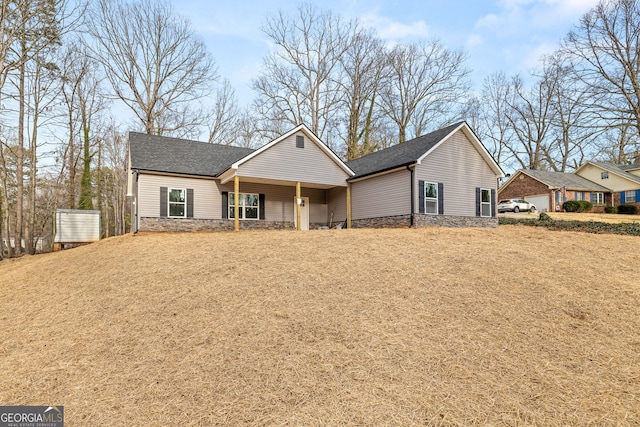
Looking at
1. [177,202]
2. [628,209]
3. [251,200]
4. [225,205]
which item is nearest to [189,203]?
[177,202]

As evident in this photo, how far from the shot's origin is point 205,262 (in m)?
8.79

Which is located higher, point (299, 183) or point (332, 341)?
point (299, 183)

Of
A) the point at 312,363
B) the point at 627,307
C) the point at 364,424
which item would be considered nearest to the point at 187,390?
the point at 312,363

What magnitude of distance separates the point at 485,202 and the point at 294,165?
10.1 metres

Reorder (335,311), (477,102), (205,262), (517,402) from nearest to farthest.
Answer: (517,402) → (335,311) → (205,262) → (477,102)

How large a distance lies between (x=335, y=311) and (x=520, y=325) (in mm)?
2816

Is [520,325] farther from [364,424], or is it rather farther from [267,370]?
[267,370]

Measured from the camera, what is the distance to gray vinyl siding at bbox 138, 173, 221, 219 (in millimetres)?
15609

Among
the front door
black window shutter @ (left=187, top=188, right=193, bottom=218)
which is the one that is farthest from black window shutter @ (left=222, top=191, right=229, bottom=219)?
the front door

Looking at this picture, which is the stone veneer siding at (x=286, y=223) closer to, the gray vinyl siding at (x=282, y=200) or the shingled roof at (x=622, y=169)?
the gray vinyl siding at (x=282, y=200)

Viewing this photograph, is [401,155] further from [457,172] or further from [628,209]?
[628,209]

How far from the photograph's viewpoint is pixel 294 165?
664 inches

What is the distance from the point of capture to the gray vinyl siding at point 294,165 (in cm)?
1606

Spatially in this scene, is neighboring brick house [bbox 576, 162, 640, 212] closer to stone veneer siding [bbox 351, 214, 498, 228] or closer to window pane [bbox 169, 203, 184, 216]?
stone veneer siding [bbox 351, 214, 498, 228]
